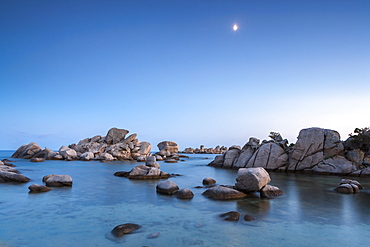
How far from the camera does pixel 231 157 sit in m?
46.1

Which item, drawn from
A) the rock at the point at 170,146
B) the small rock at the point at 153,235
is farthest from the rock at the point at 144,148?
the small rock at the point at 153,235

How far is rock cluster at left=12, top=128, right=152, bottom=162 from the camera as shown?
6328 centimetres

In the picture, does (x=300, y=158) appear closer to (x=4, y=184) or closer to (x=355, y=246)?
(x=355, y=246)

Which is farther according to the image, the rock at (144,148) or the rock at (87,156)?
the rock at (144,148)

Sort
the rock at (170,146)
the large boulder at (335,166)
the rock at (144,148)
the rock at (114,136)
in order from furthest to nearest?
the rock at (170,146)
the rock at (114,136)
the rock at (144,148)
the large boulder at (335,166)

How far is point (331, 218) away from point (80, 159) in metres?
62.3

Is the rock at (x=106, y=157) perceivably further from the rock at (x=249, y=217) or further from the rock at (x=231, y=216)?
the rock at (x=249, y=217)

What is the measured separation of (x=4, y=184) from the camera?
2189 centimetres

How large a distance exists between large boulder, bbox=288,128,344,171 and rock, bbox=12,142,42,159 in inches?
2596

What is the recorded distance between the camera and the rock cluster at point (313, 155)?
108ft

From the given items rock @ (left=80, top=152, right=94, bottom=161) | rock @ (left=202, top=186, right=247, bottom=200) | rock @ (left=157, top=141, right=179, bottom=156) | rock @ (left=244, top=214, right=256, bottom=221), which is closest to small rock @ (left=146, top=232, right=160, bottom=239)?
rock @ (left=244, top=214, right=256, bottom=221)

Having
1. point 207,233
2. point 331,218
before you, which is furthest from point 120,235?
point 331,218

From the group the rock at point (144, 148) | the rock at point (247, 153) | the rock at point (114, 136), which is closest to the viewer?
the rock at point (247, 153)

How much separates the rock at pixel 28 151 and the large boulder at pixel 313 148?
65.9 metres
